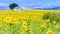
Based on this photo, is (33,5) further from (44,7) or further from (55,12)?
(55,12)

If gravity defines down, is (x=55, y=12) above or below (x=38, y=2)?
below

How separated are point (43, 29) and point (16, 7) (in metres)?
0.88

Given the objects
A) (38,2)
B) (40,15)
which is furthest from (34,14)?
(38,2)

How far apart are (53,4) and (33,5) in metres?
0.32

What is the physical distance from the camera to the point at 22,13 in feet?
7.12

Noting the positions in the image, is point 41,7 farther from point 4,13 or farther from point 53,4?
point 4,13

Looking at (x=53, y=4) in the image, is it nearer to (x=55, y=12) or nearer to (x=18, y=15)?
(x=55, y=12)

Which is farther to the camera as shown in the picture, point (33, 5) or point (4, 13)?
point (33, 5)

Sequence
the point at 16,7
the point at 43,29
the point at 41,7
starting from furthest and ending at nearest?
the point at 41,7 < the point at 16,7 < the point at 43,29

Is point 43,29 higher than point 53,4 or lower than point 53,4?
lower

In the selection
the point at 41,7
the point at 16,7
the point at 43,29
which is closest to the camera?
the point at 43,29

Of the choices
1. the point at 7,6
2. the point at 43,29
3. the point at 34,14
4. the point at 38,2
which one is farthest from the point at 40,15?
the point at 43,29

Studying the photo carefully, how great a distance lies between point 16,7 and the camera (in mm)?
2049

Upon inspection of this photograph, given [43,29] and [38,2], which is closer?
[43,29]
